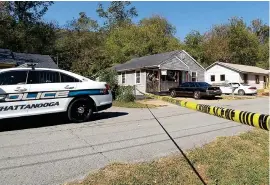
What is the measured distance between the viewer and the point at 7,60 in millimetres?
20094

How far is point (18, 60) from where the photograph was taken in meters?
23.3

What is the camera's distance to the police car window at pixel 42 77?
29.2 ft

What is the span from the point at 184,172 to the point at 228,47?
53.7 m

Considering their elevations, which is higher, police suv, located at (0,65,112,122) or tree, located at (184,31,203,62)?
tree, located at (184,31,203,62)

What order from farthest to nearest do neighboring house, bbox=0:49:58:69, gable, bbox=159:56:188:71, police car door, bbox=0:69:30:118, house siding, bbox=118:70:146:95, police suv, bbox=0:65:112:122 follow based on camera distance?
house siding, bbox=118:70:146:95
gable, bbox=159:56:188:71
neighboring house, bbox=0:49:58:69
police suv, bbox=0:65:112:122
police car door, bbox=0:69:30:118

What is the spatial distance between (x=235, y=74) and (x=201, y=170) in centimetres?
3680

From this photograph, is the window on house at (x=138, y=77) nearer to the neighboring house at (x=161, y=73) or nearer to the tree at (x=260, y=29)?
the neighboring house at (x=161, y=73)

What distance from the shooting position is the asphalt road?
4.86 meters

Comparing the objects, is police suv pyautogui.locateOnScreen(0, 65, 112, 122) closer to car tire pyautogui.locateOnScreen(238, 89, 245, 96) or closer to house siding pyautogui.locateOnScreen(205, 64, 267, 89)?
car tire pyautogui.locateOnScreen(238, 89, 245, 96)

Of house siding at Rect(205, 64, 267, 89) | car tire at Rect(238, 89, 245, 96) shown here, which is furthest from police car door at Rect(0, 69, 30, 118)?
house siding at Rect(205, 64, 267, 89)

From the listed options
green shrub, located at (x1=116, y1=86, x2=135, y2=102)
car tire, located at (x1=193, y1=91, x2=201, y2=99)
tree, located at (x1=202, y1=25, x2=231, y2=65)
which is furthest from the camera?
tree, located at (x1=202, y1=25, x2=231, y2=65)

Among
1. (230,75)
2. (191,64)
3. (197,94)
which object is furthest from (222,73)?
(197,94)

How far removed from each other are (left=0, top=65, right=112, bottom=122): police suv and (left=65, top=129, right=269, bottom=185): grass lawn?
471 cm

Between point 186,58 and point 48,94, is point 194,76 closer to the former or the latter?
point 186,58
